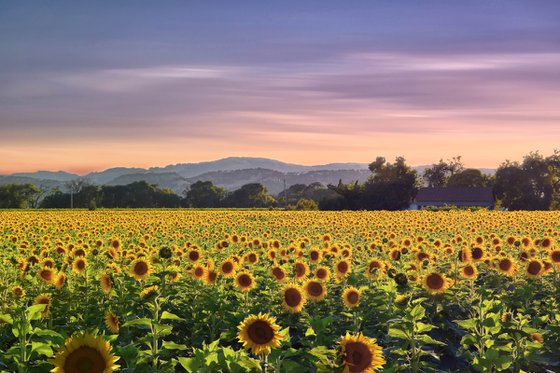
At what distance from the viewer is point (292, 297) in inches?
317

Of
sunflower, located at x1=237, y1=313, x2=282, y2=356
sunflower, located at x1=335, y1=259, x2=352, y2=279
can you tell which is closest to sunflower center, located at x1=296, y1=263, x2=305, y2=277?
sunflower, located at x1=335, y1=259, x2=352, y2=279

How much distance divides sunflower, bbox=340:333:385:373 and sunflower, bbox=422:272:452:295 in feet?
19.0

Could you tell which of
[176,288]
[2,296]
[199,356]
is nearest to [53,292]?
[2,296]

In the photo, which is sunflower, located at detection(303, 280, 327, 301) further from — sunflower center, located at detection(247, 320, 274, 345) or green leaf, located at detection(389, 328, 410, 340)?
Result: sunflower center, located at detection(247, 320, 274, 345)

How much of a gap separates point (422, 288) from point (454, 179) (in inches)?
4368

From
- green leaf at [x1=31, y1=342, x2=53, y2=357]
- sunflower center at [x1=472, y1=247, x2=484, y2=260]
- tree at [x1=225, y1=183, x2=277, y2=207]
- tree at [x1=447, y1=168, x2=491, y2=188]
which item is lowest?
green leaf at [x1=31, y1=342, x2=53, y2=357]

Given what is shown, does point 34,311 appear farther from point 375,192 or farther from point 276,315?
point 375,192

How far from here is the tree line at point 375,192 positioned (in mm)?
81188

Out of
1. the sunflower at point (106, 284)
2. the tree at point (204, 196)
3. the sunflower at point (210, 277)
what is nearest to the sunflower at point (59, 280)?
the sunflower at point (106, 284)

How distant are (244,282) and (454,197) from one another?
89.0 meters

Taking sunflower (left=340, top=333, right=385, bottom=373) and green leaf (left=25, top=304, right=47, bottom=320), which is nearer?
sunflower (left=340, top=333, right=385, bottom=373)

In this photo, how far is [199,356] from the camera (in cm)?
427

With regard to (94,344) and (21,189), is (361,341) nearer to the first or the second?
(94,344)

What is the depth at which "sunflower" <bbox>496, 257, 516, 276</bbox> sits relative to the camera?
1140 centimetres
